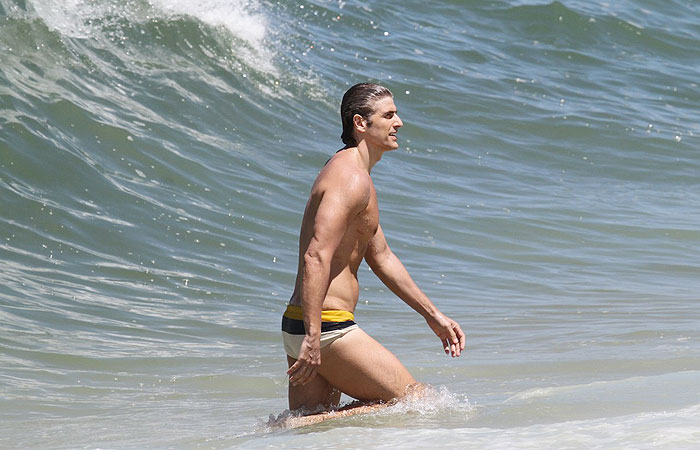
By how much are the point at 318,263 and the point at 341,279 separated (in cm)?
30

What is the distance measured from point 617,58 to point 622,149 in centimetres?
447

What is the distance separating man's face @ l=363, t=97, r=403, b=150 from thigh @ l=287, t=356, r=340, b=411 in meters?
0.92

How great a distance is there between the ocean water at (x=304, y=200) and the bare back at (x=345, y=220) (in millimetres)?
512

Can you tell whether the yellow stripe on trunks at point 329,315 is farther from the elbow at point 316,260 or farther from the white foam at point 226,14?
the white foam at point 226,14

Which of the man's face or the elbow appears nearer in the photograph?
the elbow

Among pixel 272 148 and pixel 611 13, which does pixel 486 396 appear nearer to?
pixel 272 148

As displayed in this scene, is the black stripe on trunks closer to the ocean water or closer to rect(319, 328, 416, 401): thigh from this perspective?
rect(319, 328, 416, 401): thigh

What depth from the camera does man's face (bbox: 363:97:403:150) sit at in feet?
14.4

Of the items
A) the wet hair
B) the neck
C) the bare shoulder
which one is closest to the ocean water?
the bare shoulder

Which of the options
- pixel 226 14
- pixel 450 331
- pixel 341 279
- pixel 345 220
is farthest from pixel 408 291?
pixel 226 14

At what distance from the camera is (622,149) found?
13828 mm

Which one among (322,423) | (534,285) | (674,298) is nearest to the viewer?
(322,423)

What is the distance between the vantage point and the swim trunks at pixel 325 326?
13.9 feet

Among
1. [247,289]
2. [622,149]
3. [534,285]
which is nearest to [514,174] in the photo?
[622,149]
